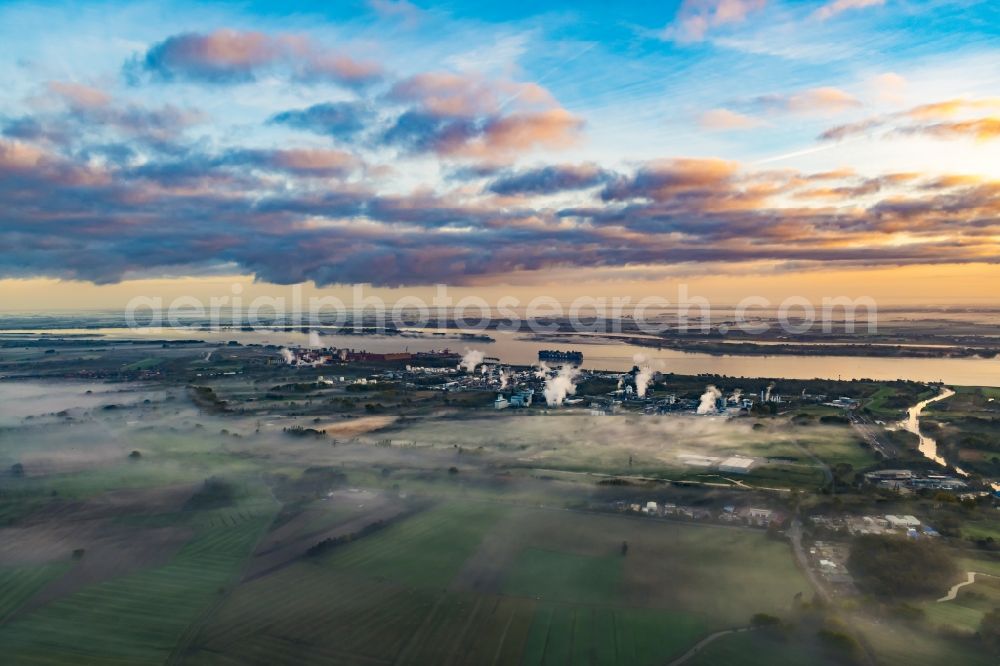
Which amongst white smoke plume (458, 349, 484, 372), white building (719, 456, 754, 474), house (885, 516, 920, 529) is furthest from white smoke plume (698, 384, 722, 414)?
white smoke plume (458, 349, 484, 372)

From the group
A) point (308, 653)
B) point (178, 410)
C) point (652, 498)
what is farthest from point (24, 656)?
point (178, 410)

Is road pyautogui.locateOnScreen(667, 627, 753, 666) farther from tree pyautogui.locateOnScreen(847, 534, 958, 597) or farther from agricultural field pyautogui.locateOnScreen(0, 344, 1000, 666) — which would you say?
tree pyautogui.locateOnScreen(847, 534, 958, 597)

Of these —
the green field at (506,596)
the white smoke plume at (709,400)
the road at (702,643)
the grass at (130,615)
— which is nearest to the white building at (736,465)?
the green field at (506,596)

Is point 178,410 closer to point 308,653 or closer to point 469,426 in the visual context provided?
point 469,426

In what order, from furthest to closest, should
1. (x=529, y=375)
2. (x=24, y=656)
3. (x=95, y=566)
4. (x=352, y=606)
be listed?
(x=529, y=375) → (x=95, y=566) → (x=352, y=606) → (x=24, y=656)

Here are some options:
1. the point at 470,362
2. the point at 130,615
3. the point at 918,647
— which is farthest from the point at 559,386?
the point at 130,615

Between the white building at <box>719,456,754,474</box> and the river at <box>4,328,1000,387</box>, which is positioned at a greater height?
the river at <box>4,328,1000,387</box>

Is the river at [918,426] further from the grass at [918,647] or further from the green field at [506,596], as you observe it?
the green field at [506,596]
